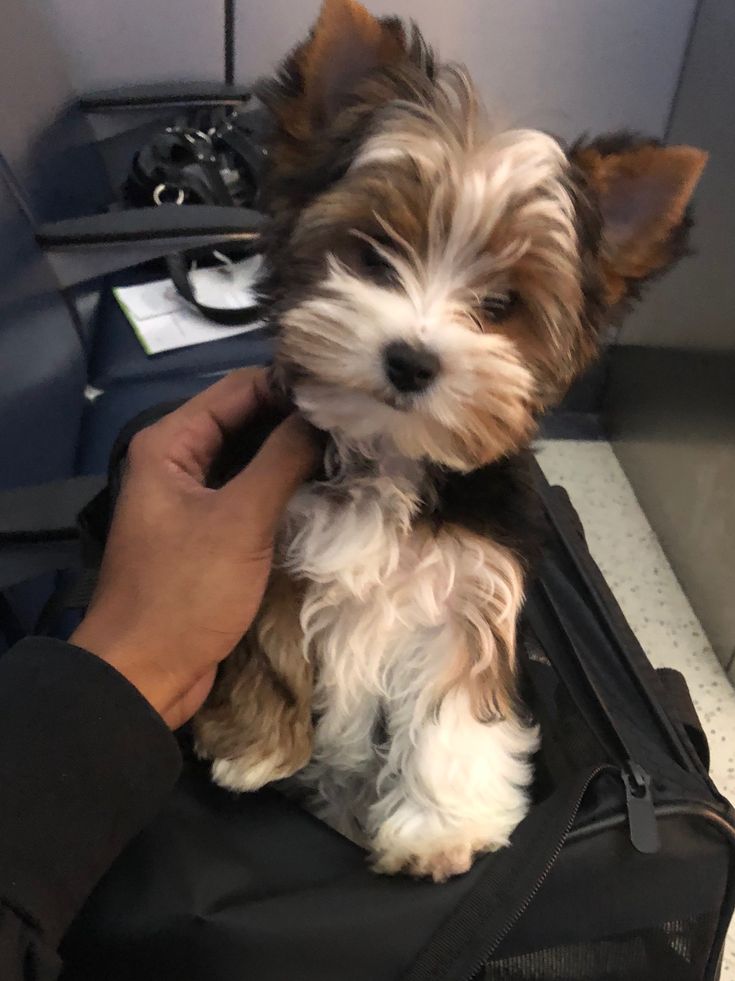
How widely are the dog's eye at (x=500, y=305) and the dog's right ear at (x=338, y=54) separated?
0.93 feet

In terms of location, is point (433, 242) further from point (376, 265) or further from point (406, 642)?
point (406, 642)

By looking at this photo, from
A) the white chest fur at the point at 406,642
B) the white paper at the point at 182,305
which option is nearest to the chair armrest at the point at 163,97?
the white paper at the point at 182,305

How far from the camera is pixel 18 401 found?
1462 millimetres

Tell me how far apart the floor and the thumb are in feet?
3.14

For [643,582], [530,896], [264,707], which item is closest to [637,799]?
[530,896]

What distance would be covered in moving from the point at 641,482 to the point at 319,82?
5.69ft

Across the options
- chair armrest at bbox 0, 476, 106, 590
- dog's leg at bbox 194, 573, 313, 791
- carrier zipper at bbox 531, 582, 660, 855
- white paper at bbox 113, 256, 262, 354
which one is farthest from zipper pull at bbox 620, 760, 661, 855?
white paper at bbox 113, 256, 262, 354

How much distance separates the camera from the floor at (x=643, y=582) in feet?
6.22

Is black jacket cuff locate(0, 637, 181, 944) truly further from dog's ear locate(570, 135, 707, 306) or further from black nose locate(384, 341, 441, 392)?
dog's ear locate(570, 135, 707, 306)

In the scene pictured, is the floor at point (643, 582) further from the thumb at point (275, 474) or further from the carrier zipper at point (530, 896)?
the thumb at point (275, 474)

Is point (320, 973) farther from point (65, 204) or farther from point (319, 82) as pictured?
point (65, 204)

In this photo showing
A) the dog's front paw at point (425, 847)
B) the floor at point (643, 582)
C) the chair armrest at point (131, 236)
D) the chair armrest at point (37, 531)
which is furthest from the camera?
the floor at point (643, 582)

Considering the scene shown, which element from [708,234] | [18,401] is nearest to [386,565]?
[18,401]

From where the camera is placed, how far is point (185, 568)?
0.94 metres
